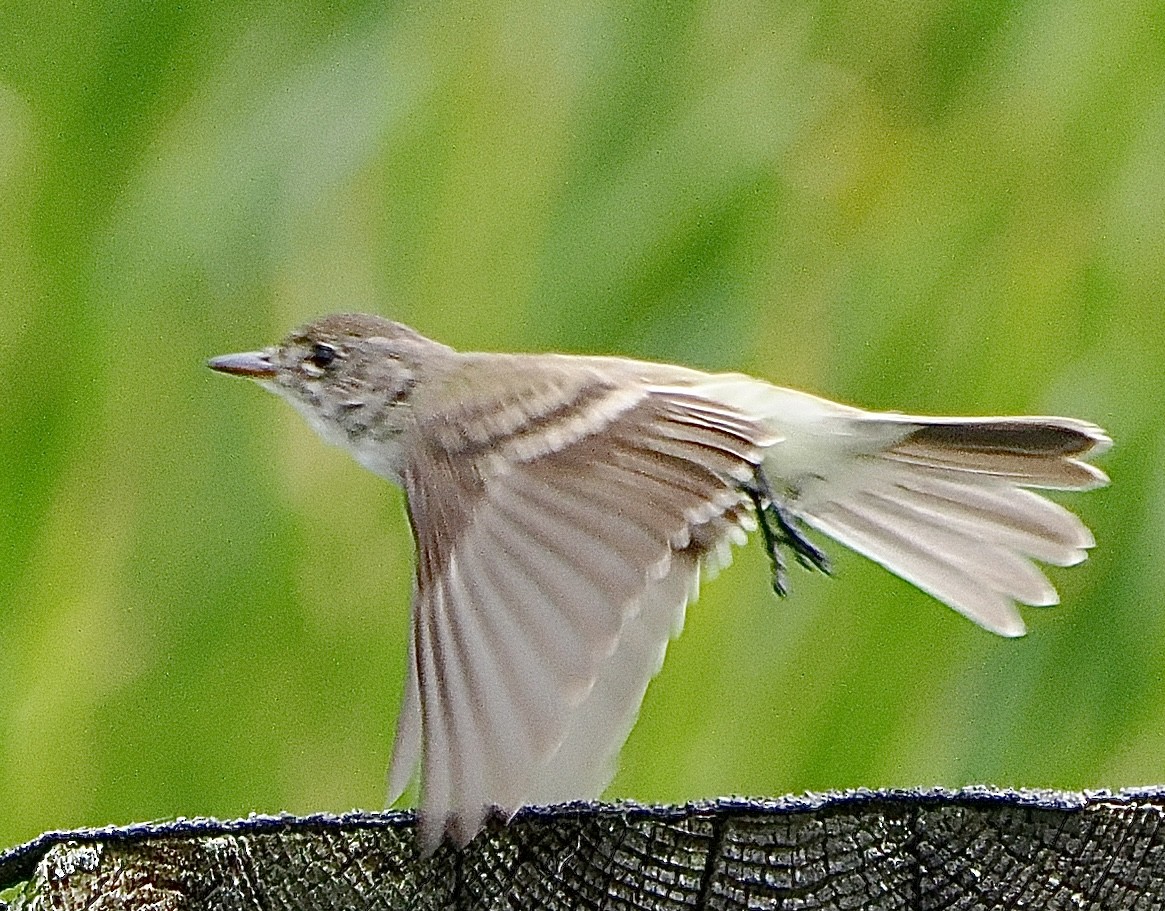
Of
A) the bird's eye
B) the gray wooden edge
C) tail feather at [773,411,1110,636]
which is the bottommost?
the gray wooden edge

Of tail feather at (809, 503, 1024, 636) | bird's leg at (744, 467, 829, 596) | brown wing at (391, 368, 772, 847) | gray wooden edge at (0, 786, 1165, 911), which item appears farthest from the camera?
bird's leg at (744, 467, 829, 596)

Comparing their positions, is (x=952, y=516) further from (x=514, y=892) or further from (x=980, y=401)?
(x=514, y=892)

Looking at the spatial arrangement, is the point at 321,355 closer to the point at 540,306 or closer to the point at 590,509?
the point at 540,306

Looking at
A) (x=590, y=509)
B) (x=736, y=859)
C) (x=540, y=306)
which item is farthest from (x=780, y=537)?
(x=736, y=859)

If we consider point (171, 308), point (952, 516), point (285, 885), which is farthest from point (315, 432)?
point (285, 885)

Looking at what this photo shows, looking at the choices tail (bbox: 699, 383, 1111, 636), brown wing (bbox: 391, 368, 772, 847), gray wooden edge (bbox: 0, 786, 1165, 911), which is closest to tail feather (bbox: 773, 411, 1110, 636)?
tail (bbox: 699, 383, 1111, 636)

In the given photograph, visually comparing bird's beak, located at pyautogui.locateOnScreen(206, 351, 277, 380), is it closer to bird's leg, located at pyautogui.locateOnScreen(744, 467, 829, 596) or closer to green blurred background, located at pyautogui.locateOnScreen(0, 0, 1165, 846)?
green blurred background, located at pyautogui.locateOnScreen(0, 0, 1165, 846)
